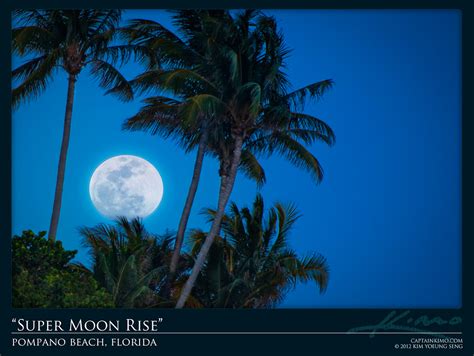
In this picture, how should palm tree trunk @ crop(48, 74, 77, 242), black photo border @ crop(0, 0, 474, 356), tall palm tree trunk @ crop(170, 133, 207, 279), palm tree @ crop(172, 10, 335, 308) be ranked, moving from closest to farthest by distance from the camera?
black photo border @ crop(0, 0, 474, 356) → palm tree @ crop(172, 10, 335, 308) → palm tree trunk @ crop(48, 74, 77, 242) → tall palm tree trunk @ crop(170, 133, 207, 279)

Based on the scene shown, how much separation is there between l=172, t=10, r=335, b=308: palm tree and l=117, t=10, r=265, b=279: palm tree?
380mm

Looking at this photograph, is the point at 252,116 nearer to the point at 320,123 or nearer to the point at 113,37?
the point at 320,123

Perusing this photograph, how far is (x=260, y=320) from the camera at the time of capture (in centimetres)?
1688

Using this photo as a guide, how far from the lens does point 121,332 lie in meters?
16.7

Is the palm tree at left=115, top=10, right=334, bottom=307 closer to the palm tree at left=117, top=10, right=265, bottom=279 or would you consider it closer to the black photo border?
the palm tree at left=117, top=10, right=265, bottom=279

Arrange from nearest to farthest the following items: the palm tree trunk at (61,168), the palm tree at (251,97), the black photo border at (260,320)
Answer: the black photo border at (260,320) → the palm tree at (251,97) → the palm tree trunk at (61,168)
